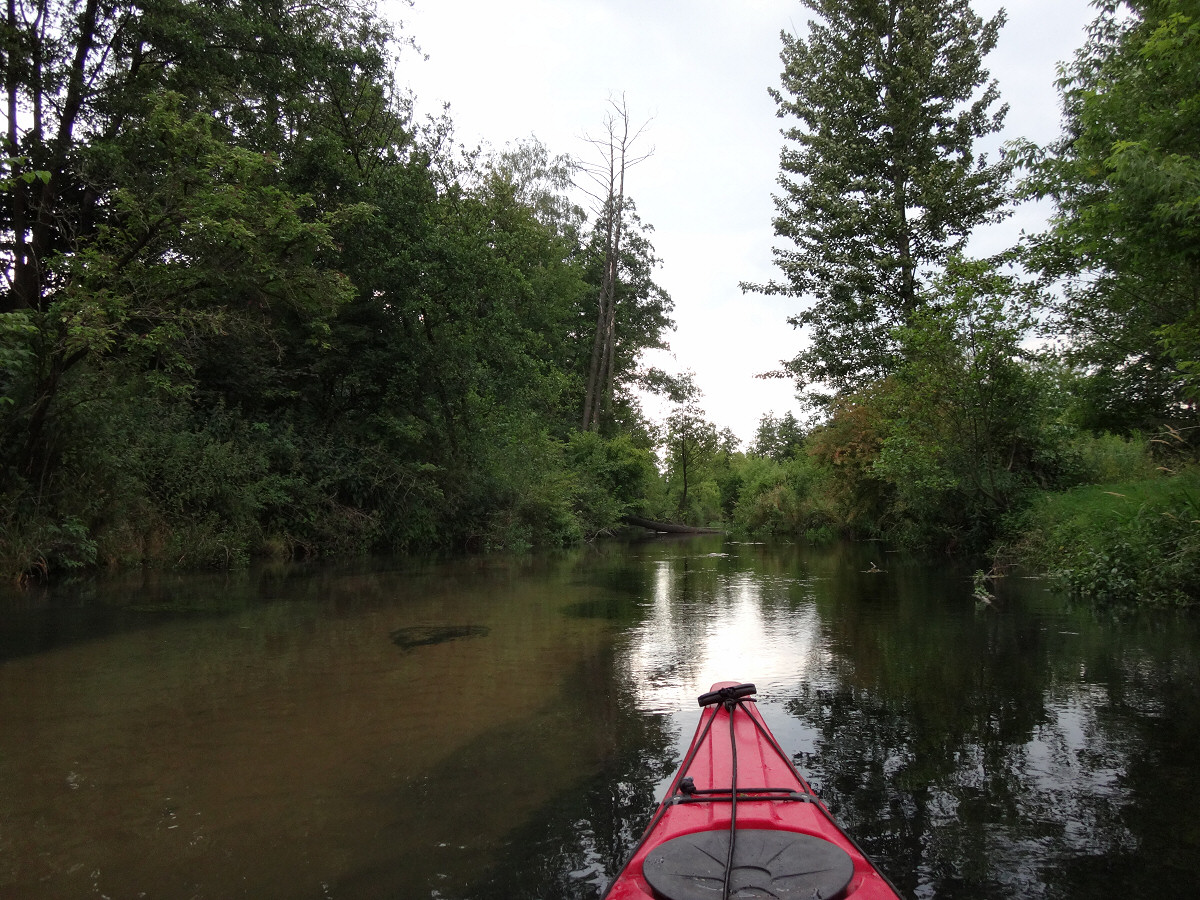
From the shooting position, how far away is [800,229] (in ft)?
69.9

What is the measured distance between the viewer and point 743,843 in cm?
243

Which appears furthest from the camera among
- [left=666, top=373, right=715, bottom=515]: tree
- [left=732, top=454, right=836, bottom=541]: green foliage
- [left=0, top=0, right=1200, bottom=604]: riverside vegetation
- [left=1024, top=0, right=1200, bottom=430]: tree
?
[left=666, top=373, right=715, bottom=515]: tree

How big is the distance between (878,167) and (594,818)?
2085 centimetres

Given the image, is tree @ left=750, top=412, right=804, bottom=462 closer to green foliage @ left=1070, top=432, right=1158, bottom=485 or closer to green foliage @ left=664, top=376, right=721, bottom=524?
green foliage @ left=664, top=376, right=721, bottom=524

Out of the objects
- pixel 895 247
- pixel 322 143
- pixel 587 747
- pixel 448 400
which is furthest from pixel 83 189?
pixel 895 247

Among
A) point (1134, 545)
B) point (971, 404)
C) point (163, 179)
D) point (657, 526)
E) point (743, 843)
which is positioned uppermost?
point (163, 179)

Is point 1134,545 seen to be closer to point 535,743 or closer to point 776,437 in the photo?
point 535,743

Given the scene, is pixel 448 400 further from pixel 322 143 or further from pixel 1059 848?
pixel 1059 848

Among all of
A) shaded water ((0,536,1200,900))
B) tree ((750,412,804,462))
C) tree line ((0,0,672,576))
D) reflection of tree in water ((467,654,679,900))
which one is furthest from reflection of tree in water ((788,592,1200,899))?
tree ((750,412,804,462))

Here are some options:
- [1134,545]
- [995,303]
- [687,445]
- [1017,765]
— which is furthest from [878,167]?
[687,445]

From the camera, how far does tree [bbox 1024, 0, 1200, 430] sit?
21.0ft

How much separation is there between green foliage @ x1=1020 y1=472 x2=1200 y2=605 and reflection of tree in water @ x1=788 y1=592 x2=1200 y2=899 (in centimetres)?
177

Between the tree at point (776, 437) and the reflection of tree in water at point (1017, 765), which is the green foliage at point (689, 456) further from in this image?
the reflection of tree in water at point (1017, 765)

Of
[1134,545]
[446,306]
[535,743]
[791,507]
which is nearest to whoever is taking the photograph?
[535,743]
